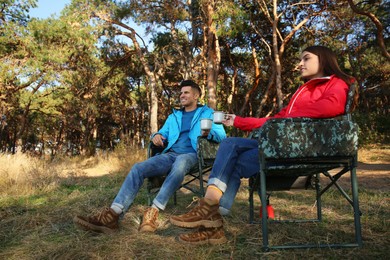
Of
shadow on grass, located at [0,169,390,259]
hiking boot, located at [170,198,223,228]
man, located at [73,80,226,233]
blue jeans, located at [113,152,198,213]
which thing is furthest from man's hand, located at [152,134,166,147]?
hiking boot, located at [170,198,223,228]

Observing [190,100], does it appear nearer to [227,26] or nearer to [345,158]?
[345,158]

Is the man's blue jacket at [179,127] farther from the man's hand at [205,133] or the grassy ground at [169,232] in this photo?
the grassy ground at [169,232]

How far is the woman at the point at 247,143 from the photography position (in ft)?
6.77

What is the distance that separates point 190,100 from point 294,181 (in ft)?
4.96

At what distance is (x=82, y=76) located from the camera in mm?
13586

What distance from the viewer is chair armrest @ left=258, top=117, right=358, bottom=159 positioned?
1895mm

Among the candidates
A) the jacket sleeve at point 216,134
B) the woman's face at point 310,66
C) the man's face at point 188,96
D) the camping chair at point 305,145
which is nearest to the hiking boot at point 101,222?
the jacket sleeve at point 216,134

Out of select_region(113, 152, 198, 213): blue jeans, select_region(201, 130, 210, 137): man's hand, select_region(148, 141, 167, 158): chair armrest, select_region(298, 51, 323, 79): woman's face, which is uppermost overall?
select_region(298, 51, 323, 79): woman's face

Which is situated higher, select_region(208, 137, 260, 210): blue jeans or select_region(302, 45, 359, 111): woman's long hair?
select_region(302, 45, 359, 111): woman's long hair

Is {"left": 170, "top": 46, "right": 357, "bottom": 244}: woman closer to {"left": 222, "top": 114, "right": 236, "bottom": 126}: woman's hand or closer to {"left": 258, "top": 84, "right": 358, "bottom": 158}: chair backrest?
{"left": 222, "top": 114, "right": 236, "bottom": 126}: woman's hand

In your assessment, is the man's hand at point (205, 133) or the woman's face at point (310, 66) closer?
the woman's face at point (310, 66)

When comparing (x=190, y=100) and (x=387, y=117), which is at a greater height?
(x=190, y=100)

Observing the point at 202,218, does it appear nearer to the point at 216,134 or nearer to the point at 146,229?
the point at 146,229

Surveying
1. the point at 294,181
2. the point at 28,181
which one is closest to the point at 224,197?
the point at 294,181
